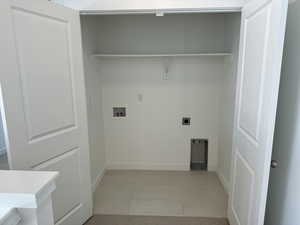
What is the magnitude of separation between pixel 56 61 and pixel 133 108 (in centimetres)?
154

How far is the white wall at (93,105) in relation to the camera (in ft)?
8.26

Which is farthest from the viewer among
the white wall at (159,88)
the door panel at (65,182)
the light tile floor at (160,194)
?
the white wall at (159,88)

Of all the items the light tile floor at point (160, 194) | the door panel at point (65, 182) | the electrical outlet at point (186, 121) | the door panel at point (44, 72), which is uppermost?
the door panel at point (44, 72)

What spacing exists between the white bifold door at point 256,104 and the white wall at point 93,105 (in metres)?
1.64

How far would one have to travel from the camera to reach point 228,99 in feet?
8.78

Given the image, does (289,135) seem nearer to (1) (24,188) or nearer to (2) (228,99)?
(2) (228,99)

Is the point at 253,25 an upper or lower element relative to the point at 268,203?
upper

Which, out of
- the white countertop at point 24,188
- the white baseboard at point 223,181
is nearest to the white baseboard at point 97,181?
the white baseboard at point 223,181

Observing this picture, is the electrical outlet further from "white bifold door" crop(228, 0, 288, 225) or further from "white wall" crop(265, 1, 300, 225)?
"white wall" crop(265, 1, 300, 225)

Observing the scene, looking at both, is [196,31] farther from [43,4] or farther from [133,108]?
[43,4]

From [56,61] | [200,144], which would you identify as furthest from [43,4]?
[200,144]

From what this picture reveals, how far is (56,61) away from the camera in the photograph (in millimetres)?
1706

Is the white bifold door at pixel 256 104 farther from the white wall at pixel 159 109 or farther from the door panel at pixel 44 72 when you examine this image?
the door panel at pixel 44 72

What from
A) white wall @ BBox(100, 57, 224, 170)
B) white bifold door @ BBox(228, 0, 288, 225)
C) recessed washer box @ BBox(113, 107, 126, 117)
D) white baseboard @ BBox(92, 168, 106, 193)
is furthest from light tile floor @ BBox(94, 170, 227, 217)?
recessed washer box @ BBox(113, 107, 126, 117)
